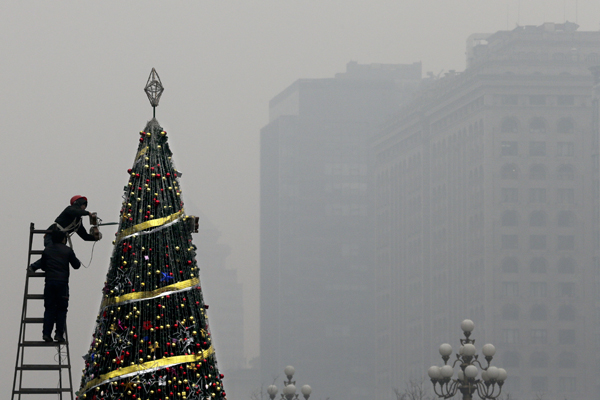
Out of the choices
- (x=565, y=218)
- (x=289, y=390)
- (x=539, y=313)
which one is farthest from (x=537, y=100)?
(x=289, y=390)

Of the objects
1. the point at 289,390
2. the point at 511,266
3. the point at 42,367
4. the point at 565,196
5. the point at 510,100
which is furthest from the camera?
the point at 510,100

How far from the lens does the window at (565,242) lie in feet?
380

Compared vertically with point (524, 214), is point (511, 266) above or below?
below

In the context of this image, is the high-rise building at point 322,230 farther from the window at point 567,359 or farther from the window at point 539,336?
the window at point 567,359

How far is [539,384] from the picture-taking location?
4545 inches

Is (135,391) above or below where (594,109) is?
below

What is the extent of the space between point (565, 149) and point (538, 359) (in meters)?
23.3

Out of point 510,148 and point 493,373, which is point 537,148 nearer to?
point 510,148

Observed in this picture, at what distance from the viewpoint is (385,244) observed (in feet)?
496

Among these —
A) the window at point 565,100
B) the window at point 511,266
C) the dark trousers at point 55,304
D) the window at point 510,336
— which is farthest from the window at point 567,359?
the dark trousers at point 55,304

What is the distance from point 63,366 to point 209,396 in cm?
193

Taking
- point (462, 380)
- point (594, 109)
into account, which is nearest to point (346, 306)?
point (594, 109)

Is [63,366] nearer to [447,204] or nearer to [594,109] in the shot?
[594,109]

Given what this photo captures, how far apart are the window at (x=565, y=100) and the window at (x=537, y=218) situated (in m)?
Answer: 12.2
